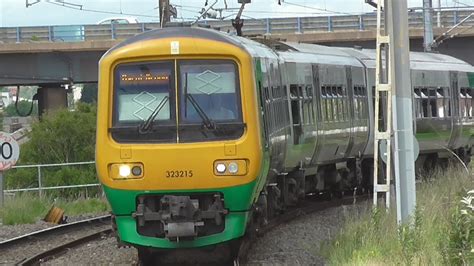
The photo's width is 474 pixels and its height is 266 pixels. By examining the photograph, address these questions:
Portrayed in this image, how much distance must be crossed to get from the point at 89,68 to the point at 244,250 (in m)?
33.9

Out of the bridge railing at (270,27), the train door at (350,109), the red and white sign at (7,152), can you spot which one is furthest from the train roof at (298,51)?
the bridge railing at (270,27)

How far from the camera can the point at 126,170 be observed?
1151cm

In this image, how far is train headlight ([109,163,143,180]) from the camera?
37.7 ft

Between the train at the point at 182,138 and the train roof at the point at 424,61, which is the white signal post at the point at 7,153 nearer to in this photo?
the train roof at the point at 424,61

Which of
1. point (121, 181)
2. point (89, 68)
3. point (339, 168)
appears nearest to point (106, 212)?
point (339, 168)

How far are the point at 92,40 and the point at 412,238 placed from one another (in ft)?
120

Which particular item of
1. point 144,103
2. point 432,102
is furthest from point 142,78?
point 432,102

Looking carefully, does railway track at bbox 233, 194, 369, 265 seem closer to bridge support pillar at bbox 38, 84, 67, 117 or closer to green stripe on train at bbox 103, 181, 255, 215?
green stripe on train at bbox 103, 181, 255, 215

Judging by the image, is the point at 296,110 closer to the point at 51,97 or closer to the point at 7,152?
the point at 7,152

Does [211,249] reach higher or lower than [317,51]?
lower

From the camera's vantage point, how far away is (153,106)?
38.4 ft

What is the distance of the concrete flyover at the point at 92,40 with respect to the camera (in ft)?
146

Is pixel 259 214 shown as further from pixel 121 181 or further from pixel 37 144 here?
pixel 37 144

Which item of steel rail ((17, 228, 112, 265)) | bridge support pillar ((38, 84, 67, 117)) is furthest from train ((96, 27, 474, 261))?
bridge support pillar ((38, 84, 67, 117))
